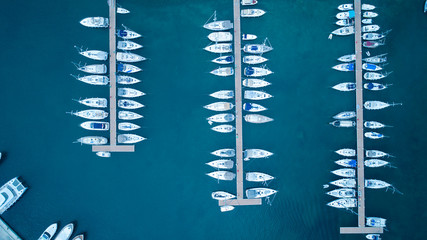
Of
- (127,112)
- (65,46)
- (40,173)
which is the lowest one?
(40,173)

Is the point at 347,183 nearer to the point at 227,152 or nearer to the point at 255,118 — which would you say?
the point at 255,118

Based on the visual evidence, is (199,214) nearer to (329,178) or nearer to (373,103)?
(329,178)

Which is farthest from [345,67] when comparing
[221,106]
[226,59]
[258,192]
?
[258,192]

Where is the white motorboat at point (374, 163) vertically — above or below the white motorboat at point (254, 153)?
below

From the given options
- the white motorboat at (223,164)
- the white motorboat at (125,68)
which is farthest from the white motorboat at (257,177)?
the white motorboat at (125,68)

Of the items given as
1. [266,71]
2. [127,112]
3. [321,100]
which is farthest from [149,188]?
[321,100]

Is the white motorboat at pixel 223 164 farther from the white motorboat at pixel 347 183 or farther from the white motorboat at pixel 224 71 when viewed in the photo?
the white motorboat at pixel 347 183
